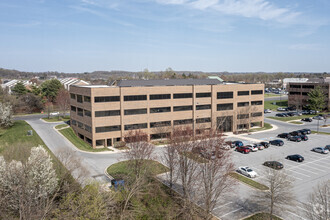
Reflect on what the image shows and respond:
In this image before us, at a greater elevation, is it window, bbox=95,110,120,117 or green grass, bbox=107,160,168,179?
window, bbox=95,110,120,117

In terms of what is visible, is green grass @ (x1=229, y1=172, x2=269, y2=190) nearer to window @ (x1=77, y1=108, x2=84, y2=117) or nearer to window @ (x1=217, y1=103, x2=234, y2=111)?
window @ (x1=217, y1=103, x2=234, y2=111)

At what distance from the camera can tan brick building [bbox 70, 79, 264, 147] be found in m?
53.9

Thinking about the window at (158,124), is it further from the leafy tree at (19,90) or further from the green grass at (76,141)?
the leafy tree at (19,90)

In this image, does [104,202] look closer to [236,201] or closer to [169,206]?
[169,206]

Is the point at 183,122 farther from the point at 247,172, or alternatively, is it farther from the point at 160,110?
the point at 247,172

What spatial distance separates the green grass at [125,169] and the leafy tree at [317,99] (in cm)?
7439

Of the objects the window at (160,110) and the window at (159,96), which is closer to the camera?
the window at (159,96)

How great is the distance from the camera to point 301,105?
333 ft

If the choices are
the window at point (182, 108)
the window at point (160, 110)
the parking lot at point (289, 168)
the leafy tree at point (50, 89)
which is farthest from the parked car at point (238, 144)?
the leafy tree at point (50, 89)

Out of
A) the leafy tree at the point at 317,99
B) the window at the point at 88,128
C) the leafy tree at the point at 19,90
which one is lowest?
the window at the point at 88,128

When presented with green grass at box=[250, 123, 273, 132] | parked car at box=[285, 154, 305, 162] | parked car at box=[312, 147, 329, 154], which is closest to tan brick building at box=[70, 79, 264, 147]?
green grass at box=[250, 123, 273, 132]

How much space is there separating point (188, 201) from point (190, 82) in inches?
1646

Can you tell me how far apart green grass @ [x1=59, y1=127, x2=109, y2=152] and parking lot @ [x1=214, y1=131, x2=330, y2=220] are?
89.8ft

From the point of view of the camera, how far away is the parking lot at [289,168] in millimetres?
28438
